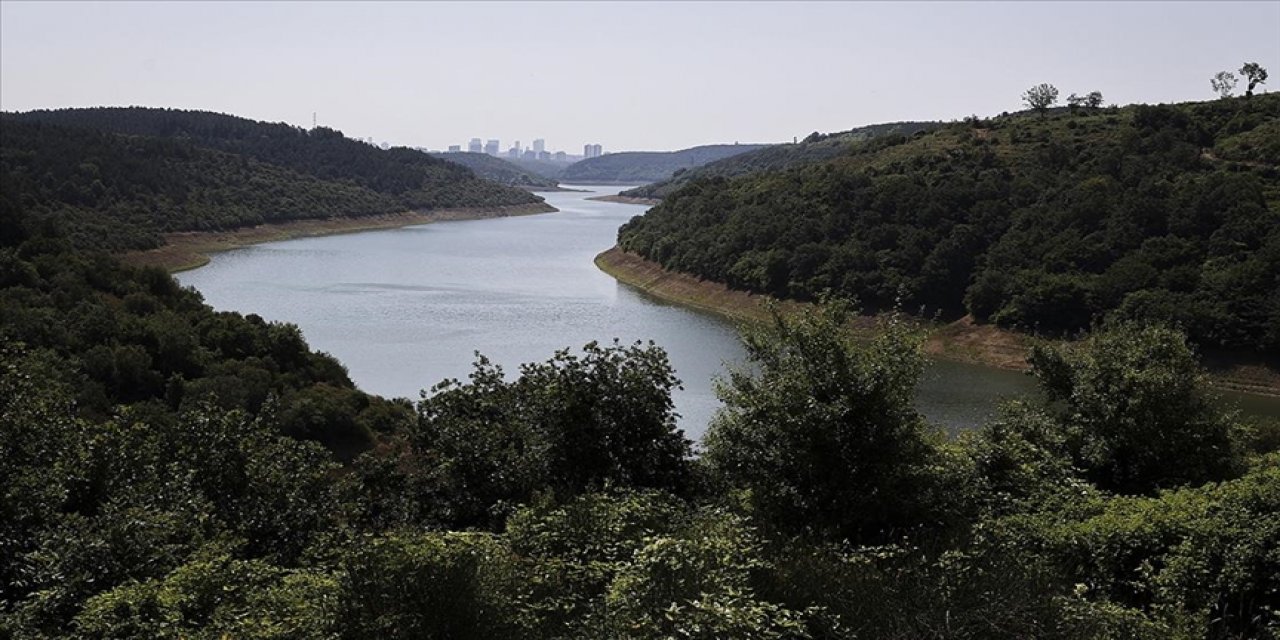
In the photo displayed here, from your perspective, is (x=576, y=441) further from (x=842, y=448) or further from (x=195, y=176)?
(x=195, y=176)

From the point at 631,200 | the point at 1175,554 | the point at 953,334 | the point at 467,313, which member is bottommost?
the point at 953,334

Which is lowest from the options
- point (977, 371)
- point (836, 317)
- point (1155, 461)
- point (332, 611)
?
point (977, 371)

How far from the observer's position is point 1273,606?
31.1 feet

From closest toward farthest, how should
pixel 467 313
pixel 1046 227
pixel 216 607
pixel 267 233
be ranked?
pixel 216 607, pixel 1046 227, pixel 467 313, pixel 267 233

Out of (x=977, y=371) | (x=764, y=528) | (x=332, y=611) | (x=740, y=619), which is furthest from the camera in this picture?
(x=977, y=371)

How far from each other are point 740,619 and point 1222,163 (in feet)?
176

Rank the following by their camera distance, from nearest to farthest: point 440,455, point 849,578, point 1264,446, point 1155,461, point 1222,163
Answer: point 849,578 < point 440,455 < point 1155,461 < point 1264,446 < point 1222,163

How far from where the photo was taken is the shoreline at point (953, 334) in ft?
124

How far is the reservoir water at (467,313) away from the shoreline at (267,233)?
208cm

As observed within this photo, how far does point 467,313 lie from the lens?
174 ft

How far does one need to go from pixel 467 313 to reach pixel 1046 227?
3082cm

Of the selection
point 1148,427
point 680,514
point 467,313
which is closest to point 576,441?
point 680,514

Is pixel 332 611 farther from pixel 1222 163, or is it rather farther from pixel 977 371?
pixel 1222 163

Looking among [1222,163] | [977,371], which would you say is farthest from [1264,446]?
[1222,163]
